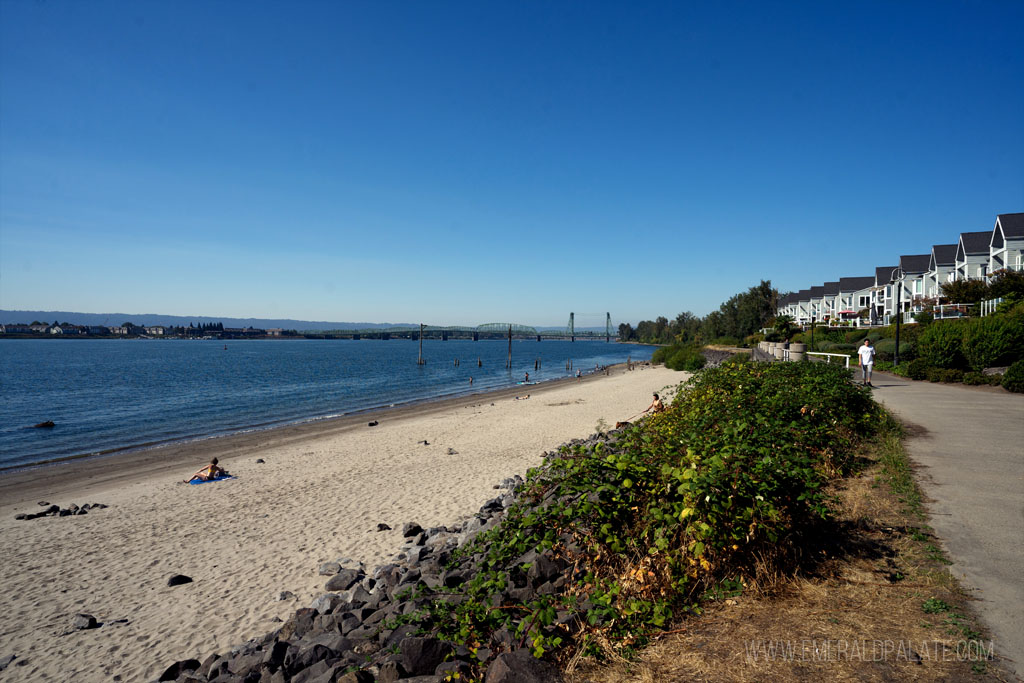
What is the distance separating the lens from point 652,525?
14.9 ft

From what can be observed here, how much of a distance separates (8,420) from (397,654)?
36.9 metres

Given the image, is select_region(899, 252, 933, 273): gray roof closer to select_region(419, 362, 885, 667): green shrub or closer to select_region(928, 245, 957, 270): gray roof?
select_region(928, 245, 957, 270): gray roof

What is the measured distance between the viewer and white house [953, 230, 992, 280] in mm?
45312

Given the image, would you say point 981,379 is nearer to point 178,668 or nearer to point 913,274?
point 178,668

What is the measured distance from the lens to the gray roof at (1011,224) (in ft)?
135

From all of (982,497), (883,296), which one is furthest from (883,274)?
(982,497)

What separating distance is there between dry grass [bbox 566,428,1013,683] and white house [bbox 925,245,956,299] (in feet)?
190

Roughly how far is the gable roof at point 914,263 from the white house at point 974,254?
27.4ft

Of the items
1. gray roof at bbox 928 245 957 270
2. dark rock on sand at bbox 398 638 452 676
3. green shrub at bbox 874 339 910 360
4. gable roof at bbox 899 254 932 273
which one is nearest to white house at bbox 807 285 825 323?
gable roof at bbox 899 254 932 273

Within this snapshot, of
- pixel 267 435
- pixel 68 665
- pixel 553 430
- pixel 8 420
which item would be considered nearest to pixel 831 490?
pixel 68 665

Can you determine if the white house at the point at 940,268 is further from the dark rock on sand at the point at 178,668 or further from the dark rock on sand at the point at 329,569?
the dark rock on sand at the point at 178,668

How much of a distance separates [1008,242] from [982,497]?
49100 millimetres

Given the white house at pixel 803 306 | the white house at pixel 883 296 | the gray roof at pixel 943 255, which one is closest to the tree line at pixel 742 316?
the white house at pixel 803 306

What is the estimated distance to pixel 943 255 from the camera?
50.7 m
